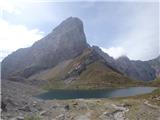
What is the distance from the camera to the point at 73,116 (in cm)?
4447

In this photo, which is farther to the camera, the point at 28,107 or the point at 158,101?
the point at 158,101

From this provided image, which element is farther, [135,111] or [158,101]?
[158,101]

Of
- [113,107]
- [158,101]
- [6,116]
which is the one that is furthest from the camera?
[158,101]

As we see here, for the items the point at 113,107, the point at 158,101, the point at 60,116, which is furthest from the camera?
the point at 158,101

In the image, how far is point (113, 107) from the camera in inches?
2109

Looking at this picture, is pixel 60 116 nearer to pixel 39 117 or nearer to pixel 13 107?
pixel 39 117

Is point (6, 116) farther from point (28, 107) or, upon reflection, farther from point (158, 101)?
point (158, 101)

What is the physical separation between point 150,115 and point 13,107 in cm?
2319

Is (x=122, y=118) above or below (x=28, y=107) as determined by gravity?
below

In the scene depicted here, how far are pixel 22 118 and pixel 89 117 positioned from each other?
40.9ft

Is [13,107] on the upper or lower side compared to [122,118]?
upper

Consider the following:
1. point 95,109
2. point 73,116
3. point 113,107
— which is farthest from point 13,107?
point 113,107

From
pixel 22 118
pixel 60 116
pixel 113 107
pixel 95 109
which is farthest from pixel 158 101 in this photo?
pixel 22 118

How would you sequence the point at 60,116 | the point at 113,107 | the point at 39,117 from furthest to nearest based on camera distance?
the point at 113,107
the point at 60,116
the point at 39,117
